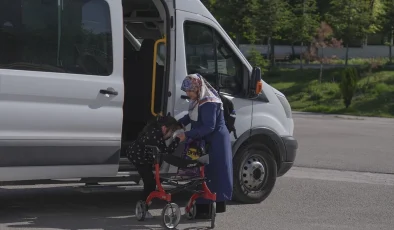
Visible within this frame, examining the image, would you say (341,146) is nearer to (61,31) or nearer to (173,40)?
(173,40)

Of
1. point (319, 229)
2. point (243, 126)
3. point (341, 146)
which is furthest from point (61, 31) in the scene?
point (341, 146)

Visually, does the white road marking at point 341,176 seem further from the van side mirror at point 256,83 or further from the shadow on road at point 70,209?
the van side mirror at point 256,83

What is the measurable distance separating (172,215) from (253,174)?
203cm

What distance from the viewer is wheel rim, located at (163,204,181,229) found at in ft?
26.3

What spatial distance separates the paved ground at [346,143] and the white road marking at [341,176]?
44 centimetres

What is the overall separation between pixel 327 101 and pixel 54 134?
25396mm

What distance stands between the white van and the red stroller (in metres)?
0.54

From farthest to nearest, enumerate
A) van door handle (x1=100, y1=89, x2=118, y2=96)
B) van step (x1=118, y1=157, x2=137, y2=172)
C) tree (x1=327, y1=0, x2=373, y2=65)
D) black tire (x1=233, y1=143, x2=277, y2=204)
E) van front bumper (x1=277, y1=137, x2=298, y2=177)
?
tree (x1=327, y1=0, x2=373, y2=65) → van front bumper (x1=277, y1=137, x2=298, y2=177) → black tire (x1=233, y1=143, x2=277, y2=204) → van step (x1=118, y1=157, x2=137, y2=172) → van door handle (x1=100, y1=89, x2=118, y2=96)

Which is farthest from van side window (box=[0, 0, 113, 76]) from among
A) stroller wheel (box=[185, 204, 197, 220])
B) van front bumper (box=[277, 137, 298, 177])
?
van front bumper (box=[277, 137, 298, 177])

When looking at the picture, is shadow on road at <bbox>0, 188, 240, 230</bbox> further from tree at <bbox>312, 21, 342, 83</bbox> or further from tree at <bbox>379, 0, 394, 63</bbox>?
tree at <bbox>379, 0, 394, 63</bbox>

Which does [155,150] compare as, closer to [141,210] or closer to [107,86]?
[141,210]

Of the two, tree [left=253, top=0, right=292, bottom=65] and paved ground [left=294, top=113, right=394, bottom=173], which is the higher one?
tree [left=253, top=0, right=292, bottom=65]

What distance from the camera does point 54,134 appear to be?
798cm

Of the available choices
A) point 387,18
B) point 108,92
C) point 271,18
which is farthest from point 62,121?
point 387,18
